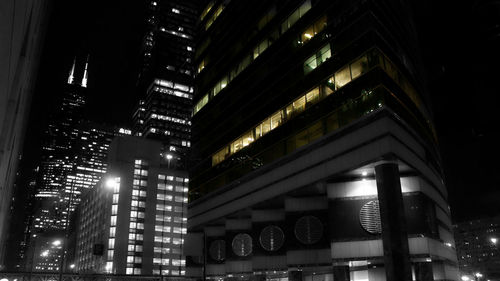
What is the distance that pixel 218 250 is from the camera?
189 ft

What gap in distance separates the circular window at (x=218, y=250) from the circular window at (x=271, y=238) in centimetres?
1165

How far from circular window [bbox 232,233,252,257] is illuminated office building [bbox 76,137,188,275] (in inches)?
3237

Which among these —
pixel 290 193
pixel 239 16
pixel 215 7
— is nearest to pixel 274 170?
pixel 290 193

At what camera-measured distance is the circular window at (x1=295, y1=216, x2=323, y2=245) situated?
134 feet

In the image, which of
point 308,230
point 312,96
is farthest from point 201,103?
point 308,230

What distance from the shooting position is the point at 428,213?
36094 millimetres

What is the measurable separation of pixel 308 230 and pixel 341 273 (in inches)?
237

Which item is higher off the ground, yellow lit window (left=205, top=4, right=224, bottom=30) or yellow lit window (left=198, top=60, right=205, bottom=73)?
yellow lit window (left=205, top=4, right=224, bottom=30)

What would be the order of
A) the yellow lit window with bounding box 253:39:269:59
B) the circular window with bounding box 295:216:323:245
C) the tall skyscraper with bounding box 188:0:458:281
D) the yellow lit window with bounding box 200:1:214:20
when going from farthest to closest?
the yellow lit window with bounding box 200:1:214:20
the yellow lit window with bounding box 253:39:269:59
the circular window with bounding box 295:216:323:245
the tall skyscraper with bounding box 188:0:458:281

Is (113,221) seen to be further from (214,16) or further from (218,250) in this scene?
(214,16)

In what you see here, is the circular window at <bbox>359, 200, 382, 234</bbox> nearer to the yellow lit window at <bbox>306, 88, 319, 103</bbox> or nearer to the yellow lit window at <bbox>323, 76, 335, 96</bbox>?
the yellow lit window at <bbox>323, 76, 335, 96</bbox>

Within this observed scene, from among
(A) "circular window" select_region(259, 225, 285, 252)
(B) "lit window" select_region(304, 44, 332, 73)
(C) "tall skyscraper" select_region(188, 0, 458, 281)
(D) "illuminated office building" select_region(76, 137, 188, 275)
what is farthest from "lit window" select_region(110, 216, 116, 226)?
(B) "lit window" select_region(304, 44, 332, 73)

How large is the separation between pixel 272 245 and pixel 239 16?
31112 millimetres

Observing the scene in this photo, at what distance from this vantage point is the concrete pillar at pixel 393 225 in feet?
102
